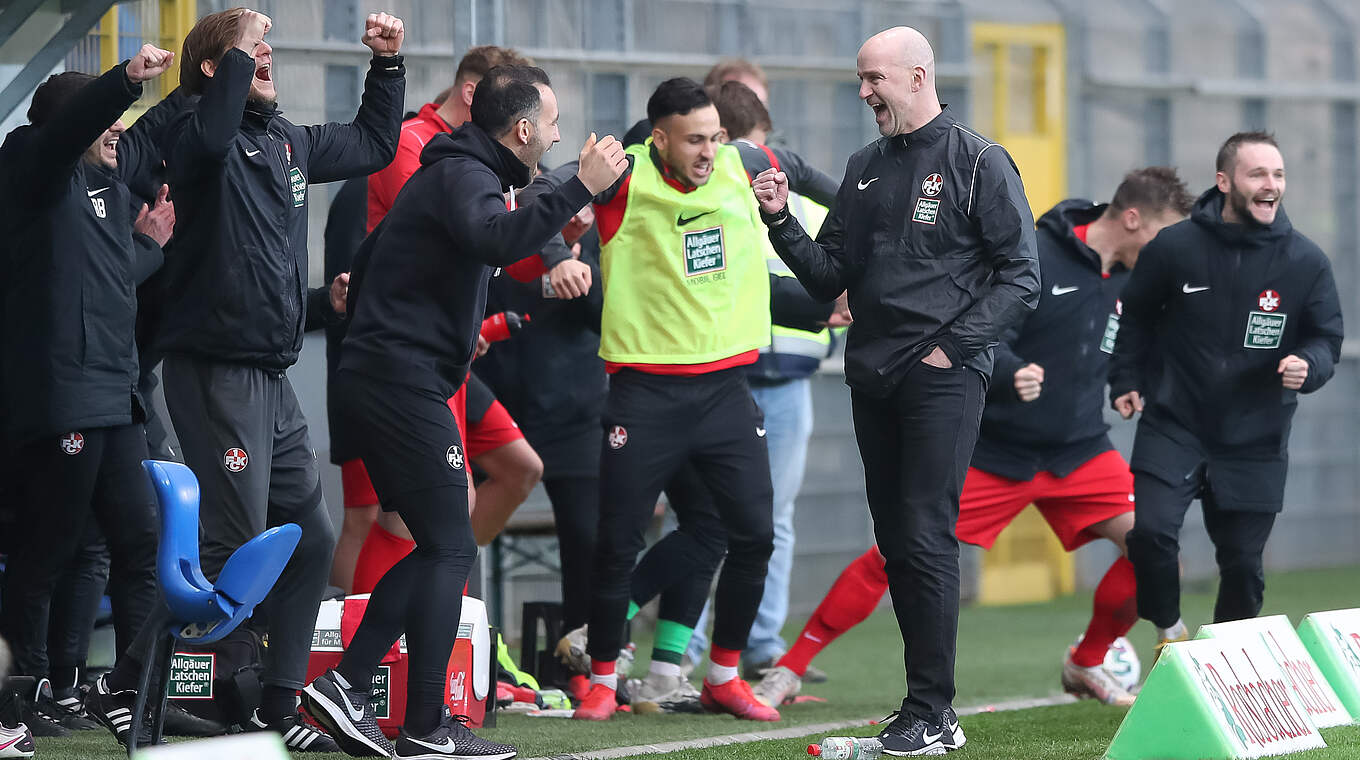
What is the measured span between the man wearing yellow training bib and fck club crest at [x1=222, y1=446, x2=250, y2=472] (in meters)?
1.39

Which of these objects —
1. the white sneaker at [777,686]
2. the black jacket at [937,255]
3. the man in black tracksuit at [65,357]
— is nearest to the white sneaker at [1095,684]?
the white sneaker at [777,686]

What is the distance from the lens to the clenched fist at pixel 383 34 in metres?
5.29

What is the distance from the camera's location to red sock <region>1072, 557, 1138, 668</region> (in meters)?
6.67

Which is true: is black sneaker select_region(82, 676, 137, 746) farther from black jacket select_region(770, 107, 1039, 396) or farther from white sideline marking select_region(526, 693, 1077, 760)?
black jacket select_region(770, 107, 1039, 396)

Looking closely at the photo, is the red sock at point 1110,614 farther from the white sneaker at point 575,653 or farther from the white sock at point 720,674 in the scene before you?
the white sneaker at point 575,653

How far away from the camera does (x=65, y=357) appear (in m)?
5.12

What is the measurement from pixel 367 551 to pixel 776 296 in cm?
167

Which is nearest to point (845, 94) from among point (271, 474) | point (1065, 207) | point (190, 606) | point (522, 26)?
point (522, 26)

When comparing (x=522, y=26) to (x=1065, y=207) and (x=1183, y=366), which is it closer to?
(x=1065, y=207)

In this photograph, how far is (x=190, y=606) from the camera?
13.3 feet

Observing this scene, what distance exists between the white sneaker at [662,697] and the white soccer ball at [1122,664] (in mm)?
1516

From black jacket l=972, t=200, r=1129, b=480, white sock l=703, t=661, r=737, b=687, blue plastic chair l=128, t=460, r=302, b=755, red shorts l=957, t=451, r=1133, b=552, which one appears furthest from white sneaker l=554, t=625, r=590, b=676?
blue plastic chair l=128, t=460, r=302, b=755

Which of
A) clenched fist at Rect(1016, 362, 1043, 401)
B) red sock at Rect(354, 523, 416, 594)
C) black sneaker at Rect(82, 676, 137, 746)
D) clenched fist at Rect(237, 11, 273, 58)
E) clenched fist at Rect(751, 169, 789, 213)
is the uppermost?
clenched fist at Rect(237, 11, 273, 58)

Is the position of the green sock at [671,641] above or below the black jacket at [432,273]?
below
